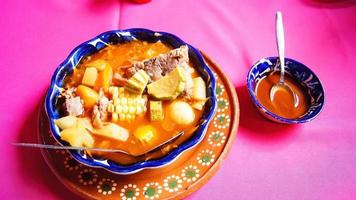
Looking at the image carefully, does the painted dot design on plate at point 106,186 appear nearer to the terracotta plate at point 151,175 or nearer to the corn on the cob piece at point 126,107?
the terracotta plate at point 151,175

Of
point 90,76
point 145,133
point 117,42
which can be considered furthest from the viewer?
point 117,42

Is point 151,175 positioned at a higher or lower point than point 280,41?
lower

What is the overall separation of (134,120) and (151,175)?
0.21 m

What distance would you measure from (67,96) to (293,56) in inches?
37.6

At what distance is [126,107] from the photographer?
1.09m

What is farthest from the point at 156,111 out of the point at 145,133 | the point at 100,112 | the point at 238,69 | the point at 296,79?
the point at 296,79

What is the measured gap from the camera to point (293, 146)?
1121mm

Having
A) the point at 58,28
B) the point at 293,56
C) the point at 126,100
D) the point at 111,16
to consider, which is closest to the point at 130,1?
the point at 111,16

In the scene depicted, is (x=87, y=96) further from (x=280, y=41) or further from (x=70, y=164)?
(x=280, y=41)

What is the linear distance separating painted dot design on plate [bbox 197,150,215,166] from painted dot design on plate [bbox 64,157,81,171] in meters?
0.40

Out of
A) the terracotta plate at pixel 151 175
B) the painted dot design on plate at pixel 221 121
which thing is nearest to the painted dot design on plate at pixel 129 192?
the terracotta plate at pixel 151 175

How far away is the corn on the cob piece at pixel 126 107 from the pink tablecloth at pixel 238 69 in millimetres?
298

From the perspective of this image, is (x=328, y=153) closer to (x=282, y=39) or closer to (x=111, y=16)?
(x=282, y=39)

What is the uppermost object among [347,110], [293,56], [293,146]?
[293,56]
